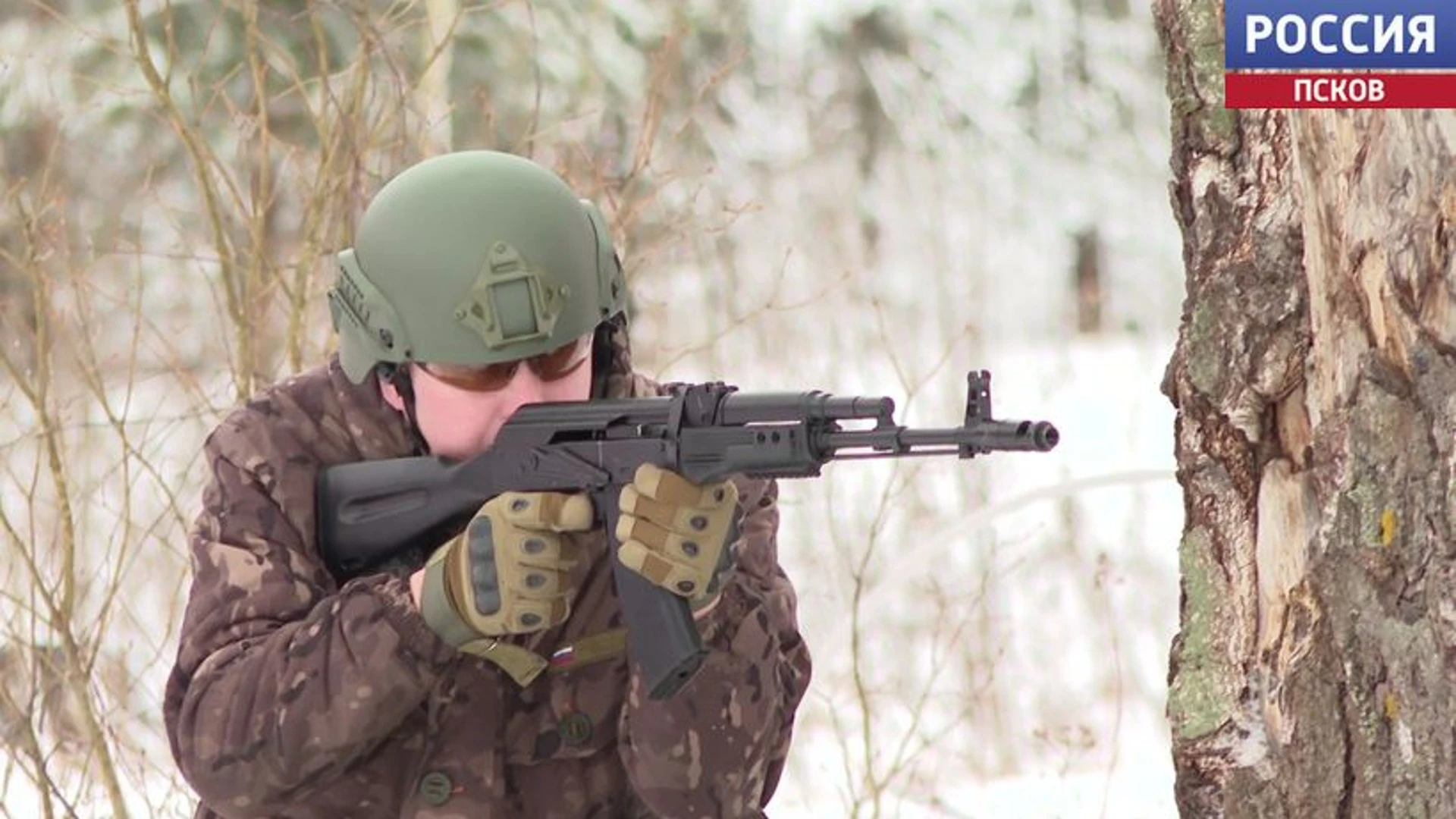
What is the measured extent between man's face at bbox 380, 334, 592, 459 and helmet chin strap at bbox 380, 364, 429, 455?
11mm

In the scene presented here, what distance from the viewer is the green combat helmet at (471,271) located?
2.33 m

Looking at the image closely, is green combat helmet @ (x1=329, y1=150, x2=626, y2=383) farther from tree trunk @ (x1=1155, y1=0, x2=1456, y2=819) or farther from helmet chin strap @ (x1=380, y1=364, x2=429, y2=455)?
tree trunk @ (x1=1155, y1=0, x2=1456, y2=819)

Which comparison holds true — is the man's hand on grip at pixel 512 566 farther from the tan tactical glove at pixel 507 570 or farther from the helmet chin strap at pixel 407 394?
the helmet chin strap at pixel 407 394

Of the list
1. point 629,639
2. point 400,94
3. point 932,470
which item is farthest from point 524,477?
point 932,470

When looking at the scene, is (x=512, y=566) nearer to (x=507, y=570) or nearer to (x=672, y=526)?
(x=507, y=570)

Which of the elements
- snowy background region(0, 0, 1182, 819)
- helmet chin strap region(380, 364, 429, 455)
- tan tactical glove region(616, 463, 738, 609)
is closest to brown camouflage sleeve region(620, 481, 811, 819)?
tan tactical glove region(616, 463, 738, 609)

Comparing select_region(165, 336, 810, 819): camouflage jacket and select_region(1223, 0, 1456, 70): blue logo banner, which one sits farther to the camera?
select_region(165, 336, 810, 819): camouflage jacket

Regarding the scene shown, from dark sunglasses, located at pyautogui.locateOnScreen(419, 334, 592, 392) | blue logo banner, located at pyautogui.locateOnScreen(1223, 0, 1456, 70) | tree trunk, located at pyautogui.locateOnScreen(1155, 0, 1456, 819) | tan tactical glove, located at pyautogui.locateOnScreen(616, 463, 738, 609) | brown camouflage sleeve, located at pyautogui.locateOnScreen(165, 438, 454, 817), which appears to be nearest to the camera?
tree trunk, located at pyautogui.locateOnScreen(1155, 0, 1456, 819)

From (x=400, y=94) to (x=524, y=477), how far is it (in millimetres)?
1744

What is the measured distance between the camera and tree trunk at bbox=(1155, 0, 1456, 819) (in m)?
1.94

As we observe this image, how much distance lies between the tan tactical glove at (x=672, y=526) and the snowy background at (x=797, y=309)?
64.6 inches

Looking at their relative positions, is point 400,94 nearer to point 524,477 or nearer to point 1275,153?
point 524,477

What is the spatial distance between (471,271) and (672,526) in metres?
0.41

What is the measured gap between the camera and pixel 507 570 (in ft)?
7.17
